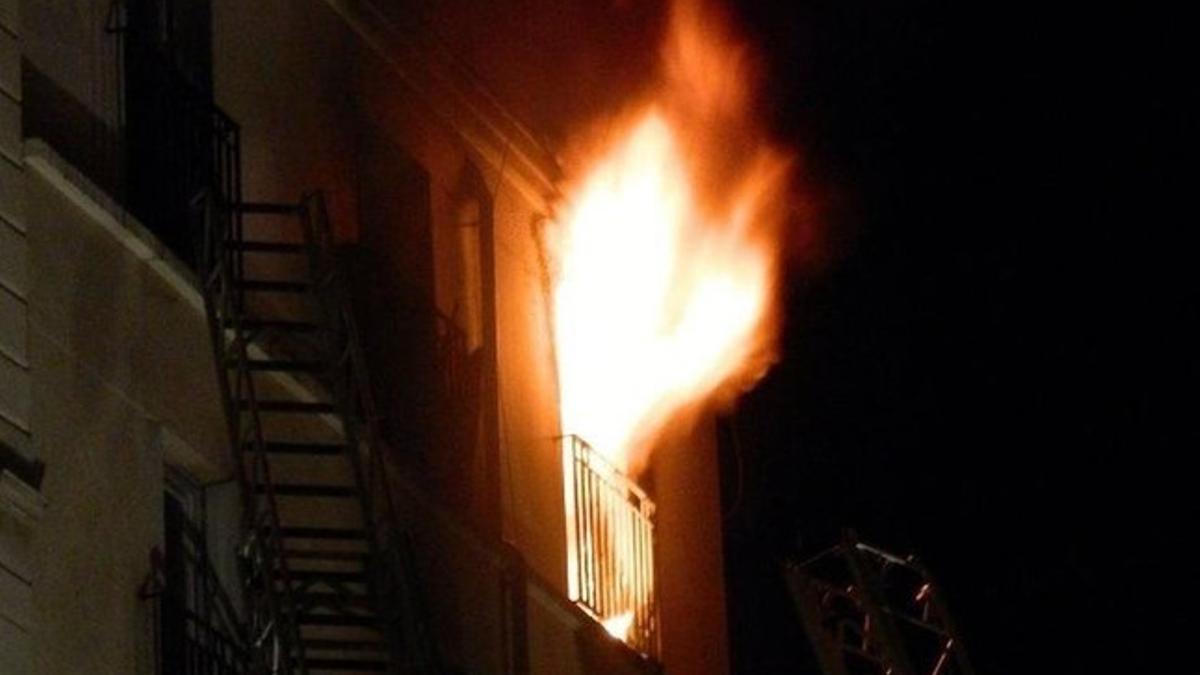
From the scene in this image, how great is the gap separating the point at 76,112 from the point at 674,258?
9.97m

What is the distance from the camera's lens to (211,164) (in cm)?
1745

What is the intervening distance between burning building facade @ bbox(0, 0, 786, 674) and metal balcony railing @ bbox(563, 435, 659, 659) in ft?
0.10

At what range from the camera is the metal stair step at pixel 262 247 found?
56.0ft

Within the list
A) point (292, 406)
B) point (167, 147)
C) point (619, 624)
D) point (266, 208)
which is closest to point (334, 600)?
point (292, 406)

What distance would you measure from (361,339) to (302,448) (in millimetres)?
2200

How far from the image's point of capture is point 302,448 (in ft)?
56.5

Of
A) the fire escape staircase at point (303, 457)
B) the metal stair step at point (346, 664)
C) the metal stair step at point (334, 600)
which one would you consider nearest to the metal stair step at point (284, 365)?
the fire escape staircase at point (303, 457)

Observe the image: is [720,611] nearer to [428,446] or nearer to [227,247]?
[428,446]

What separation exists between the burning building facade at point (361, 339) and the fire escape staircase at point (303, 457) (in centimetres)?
3

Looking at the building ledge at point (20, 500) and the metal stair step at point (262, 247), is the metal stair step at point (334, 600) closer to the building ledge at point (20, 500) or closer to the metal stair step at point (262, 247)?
the metal stair step at point (262, 247)

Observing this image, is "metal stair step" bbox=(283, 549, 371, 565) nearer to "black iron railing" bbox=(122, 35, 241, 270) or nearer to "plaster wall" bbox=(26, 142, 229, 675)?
"plaster wall" bbox=(26, 142, 229, 675)

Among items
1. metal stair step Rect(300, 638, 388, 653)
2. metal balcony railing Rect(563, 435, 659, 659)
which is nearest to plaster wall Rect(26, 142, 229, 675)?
metal stair step Rect(300, 638, 388, 653)

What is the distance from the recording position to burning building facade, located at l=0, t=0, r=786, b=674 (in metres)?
15.1

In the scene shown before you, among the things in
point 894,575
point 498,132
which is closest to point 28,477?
point 498,132
